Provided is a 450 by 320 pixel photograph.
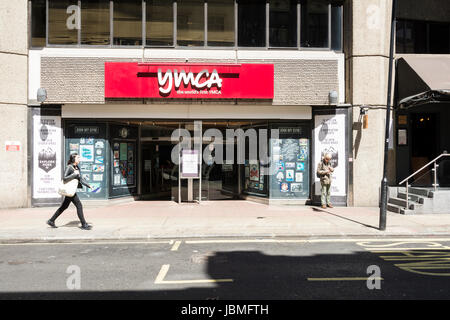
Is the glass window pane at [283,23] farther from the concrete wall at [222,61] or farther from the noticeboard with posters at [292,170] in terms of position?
the noticeboard with posters at [292,170]

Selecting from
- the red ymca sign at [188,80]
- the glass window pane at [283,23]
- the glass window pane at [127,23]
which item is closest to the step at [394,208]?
the red ymca sign at [188,80]

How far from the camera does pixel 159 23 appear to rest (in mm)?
13039

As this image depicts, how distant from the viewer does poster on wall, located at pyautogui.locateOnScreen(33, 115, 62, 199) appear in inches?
498

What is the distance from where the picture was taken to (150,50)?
42.3ft

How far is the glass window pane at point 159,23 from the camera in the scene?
13.0 metres

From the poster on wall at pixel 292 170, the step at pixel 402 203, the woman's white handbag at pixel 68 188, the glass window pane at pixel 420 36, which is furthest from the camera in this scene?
the glass window pane at pixel 420 36

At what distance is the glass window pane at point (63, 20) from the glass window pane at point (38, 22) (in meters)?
0.26

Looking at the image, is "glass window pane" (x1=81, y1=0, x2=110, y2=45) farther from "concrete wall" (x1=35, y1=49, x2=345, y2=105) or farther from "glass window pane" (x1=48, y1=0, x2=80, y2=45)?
"concrete wall" (x1=35, y1=49, x2=345, y2=105)

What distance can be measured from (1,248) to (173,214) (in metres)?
4.91

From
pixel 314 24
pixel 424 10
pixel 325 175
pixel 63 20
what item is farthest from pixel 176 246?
pixel 424 10

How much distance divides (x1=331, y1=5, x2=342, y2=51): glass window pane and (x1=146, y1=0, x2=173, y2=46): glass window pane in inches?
236

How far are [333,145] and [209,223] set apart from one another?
19.6 feet
